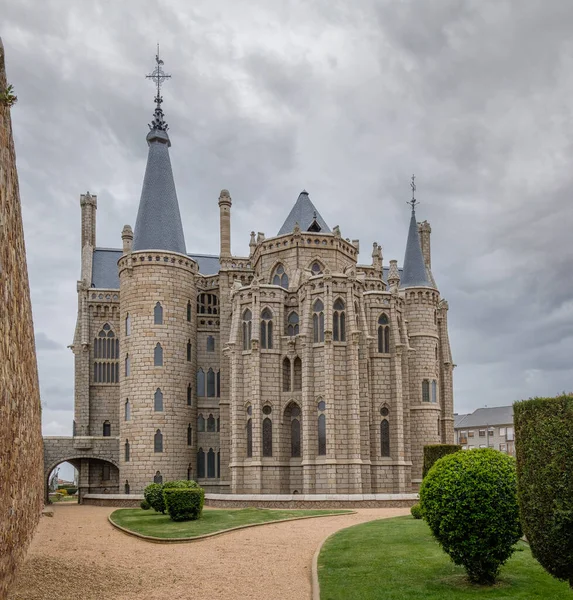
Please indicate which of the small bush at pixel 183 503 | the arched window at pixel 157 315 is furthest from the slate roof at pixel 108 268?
the small bush at pixel 183 503

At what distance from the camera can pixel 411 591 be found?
46.7 feet

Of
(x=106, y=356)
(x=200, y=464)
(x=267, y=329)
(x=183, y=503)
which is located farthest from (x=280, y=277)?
(x=183, y=503)

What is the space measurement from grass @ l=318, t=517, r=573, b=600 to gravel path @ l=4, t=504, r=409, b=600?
33.8 inches

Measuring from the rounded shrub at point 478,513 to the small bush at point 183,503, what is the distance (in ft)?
52.4

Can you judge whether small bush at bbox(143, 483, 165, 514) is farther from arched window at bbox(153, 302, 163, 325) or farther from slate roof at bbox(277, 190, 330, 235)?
slate roof at bbox(277, 190, 330, 235)

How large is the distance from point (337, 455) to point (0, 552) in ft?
97.1

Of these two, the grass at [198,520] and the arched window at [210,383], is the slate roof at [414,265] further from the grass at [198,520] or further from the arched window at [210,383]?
the grass at [198,520]

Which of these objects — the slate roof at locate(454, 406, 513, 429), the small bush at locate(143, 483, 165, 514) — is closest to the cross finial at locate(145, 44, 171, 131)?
the small bush at locate(143, 483, 165, 514)

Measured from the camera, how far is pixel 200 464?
159ft

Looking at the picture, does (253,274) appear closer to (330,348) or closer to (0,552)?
(330,348)

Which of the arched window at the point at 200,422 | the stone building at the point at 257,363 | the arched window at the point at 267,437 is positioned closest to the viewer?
the stone building at the point at 257,363

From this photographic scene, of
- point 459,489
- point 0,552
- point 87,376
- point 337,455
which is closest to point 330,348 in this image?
point 337,455

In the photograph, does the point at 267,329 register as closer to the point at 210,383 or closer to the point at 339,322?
the point at 339,322

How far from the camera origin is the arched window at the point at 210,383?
163ft
